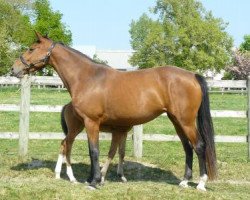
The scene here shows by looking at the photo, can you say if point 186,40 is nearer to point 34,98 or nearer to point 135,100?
point 34,98

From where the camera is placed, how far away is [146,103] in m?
8.06

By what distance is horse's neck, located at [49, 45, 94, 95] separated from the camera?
8414 millimetres

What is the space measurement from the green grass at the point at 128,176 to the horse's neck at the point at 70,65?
174cm

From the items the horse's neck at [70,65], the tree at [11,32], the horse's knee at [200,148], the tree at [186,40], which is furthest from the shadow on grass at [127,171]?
the tree at [186,40]

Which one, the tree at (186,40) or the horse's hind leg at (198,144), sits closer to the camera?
the horse's hind leg at (198,144)

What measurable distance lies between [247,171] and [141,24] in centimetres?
10011

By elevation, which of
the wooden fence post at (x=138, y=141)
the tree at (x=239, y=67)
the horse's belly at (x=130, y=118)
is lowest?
the wooden fence post at (x=138, y=141)

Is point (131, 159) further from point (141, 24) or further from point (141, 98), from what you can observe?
point (141, 24)

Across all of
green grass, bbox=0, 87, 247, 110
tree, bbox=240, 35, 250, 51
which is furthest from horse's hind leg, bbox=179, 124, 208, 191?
tree, bbox=240, 35, 250, 51

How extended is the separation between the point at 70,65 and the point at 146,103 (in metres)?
1.49

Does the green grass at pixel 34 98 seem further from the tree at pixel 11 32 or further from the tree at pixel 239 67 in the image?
the tree at pixel 239 67

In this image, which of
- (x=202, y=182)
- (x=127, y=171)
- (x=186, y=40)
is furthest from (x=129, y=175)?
(x=186, y=40)

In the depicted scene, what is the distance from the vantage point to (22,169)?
9758 mm

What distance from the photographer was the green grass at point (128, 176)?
748cm
